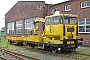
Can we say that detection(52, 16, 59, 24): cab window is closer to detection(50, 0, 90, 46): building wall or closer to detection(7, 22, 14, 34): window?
detection(50, 0, 90, 46): building wall

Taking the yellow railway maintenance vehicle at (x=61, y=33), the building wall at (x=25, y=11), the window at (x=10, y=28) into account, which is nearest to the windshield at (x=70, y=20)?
the yellow railway maintenance vehicle at (x=61, y=33)

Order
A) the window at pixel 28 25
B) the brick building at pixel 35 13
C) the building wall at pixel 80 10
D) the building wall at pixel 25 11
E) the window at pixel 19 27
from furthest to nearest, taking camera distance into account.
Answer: the window at pixel 19 27 → the window at pixel 28 25 → the building wall at pixel 25 11 → the brick building at pixel 35 13 → the building wall at pixel 80 10

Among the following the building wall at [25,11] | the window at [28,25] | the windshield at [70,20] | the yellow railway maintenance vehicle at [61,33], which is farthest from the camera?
the window at [28,25]

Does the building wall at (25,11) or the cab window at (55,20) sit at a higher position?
the building wall at (25,11)

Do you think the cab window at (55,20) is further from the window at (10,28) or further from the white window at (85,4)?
the window at (10,28)

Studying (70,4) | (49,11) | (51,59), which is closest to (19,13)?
(49,11)

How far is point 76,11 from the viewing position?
24328 millimetres

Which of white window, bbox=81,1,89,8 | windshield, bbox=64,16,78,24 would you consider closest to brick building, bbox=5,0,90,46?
white window, bbox=81,1,89,8

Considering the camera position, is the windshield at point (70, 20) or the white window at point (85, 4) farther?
the white window at point (85, 4)

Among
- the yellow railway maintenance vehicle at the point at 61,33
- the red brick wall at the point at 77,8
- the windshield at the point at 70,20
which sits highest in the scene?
the red brick wall at the point at 77,8

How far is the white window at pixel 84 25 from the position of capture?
73.5 feet

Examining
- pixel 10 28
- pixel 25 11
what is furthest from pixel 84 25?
pixel 10 28

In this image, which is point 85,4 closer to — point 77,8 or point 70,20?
point 77,8

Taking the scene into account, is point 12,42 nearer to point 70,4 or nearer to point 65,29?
point 70,4
